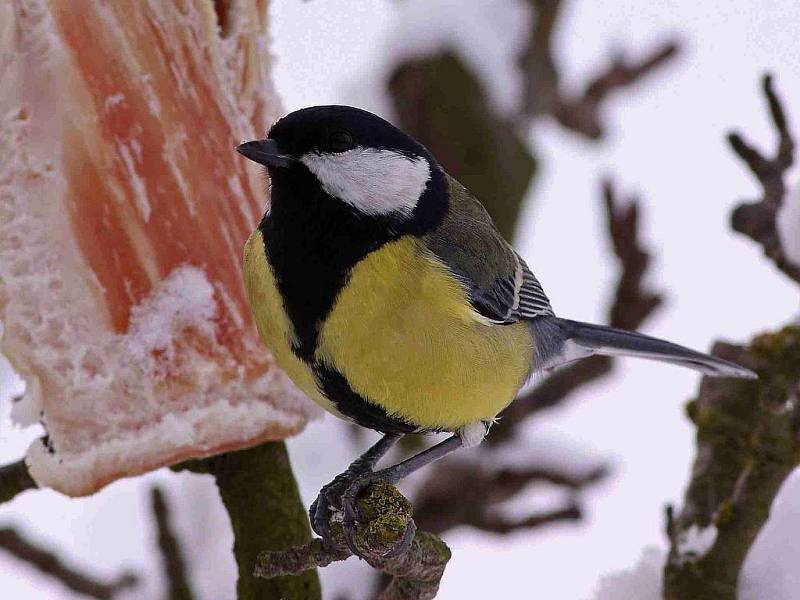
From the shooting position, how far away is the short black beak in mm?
1062

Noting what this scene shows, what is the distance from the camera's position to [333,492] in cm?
123

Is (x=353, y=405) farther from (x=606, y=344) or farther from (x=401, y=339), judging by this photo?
(x=606, y=344)

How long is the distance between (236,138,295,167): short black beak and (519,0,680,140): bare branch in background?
61.6 inches

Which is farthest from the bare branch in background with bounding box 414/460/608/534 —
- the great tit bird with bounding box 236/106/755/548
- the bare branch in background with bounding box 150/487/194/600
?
the great tit bird with bounding box 236/106/755/548

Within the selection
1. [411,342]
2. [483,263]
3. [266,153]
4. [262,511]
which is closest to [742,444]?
[483,263]

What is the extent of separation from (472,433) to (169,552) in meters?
0.54

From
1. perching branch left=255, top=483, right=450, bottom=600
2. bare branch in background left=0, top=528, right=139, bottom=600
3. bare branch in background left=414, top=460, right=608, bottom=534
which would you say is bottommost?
bare branch in background left=414, top=460, right=608, bottom=534

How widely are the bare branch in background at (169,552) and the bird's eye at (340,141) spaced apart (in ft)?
2.03

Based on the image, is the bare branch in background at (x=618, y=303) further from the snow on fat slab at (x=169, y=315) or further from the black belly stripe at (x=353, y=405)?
the snow on fat slab at (x=169, y=315)

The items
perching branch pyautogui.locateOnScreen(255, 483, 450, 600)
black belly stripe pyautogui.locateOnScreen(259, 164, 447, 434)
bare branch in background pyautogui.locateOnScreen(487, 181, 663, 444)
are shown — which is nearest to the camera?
perching branch pyautogui.locateOnScreen(255, 483, 450, 600)

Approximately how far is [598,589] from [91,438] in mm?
709

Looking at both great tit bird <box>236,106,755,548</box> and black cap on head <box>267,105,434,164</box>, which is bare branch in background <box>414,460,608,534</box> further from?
black cap on head <box>267,105,434,164</box>

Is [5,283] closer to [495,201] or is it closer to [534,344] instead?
[534,344]

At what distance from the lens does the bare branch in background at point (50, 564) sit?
162 centimetres
